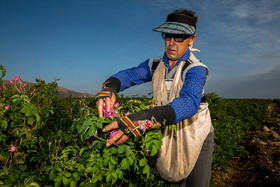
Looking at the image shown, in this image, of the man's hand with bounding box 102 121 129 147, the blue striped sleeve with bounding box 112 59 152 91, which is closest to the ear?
the blue striped sleeve with bounding box 112 59 152 91

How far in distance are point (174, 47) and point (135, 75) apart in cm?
61

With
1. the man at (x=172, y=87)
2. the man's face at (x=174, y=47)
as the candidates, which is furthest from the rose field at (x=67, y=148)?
the man's face at (x=174, y=47)

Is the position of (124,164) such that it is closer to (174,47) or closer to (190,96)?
(190,96)

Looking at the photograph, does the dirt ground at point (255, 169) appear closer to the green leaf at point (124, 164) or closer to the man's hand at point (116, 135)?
the green leaf at point (124, 164)

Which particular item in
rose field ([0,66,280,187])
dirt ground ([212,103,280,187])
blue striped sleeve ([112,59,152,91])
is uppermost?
blue striped sleeve ([112,59,152,91])

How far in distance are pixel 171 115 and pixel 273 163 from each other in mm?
5420

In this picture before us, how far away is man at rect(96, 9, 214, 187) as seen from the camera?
121 centimetres

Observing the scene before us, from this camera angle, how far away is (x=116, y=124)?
119 centimetres

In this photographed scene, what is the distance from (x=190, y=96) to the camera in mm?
1491

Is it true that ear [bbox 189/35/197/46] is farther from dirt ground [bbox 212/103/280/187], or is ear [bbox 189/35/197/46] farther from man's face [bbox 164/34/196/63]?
dirt ground [bbox 212/103/280/187]

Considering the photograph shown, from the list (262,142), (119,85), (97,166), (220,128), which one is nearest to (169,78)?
(119,85)

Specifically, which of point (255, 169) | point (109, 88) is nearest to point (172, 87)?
point (109, 88)

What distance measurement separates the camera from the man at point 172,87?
1.21 metres

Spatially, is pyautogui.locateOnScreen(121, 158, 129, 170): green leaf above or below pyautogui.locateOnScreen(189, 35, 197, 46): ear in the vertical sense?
below
